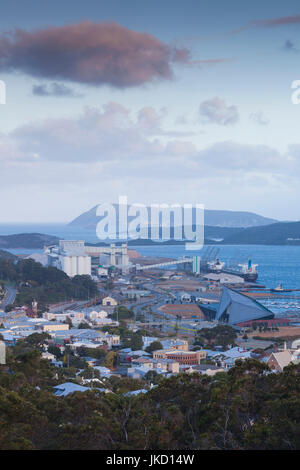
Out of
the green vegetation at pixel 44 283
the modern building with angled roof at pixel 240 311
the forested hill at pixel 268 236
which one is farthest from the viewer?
the forested hill at pixel 268 236

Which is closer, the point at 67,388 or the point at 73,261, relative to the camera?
the point at 67,388

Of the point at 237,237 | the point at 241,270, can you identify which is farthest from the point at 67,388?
the point at 237,237

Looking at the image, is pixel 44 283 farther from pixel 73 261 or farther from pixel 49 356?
pixel 49 356

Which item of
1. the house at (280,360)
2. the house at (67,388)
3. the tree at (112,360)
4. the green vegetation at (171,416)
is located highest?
the green vegetation at (171,416)

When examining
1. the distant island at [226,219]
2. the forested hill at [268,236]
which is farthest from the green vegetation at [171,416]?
the distant island at [226,219]

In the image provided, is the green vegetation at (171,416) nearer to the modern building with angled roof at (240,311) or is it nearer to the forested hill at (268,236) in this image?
the modern building with angled roof at (240,311)
